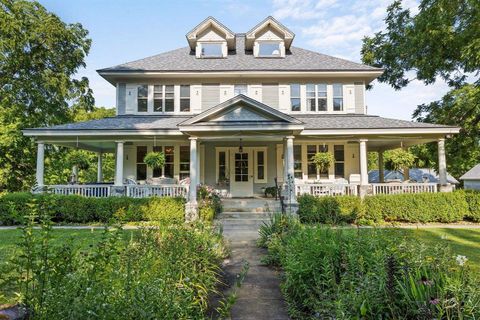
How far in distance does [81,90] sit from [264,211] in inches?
747

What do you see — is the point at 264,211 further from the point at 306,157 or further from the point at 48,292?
the point at 48,292

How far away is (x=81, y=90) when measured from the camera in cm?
2398

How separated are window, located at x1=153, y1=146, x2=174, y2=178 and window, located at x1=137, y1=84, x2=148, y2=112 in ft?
7.57

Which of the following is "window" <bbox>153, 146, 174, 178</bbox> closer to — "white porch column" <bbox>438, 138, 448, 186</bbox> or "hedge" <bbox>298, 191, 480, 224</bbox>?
"hedge" <bbox>298, 191, 480, 224</bbox>

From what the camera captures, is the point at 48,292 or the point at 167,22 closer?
the point at 48,292

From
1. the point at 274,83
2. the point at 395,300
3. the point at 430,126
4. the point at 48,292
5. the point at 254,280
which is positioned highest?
the point at 274,83

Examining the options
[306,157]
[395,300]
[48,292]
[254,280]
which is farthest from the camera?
[306,157]

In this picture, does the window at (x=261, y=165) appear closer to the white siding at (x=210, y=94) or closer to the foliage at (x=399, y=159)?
the white siding at (x=210, y=94)

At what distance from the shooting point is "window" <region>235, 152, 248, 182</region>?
16094 mm

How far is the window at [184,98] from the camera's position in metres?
16.5

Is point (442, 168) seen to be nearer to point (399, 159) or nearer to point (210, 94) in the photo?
point (399, 159)

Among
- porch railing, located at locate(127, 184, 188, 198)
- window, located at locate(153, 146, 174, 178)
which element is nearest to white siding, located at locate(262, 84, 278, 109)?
window, located at locate(153, 146, 174, 178)

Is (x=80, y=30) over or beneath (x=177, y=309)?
over

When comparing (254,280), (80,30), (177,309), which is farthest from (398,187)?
(80,30)
